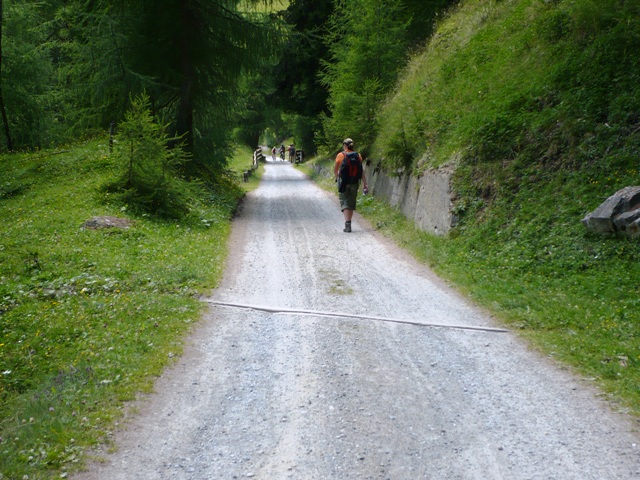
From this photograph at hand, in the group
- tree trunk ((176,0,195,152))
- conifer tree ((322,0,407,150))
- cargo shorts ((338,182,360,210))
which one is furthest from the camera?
conifer tree ((322,0,407,150))

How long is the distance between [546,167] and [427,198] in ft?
10.5

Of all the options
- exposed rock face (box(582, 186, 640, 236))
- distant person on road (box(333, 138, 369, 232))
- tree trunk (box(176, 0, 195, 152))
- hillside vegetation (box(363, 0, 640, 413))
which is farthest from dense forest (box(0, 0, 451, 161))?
exposed rock face (box(582, 186, 640, 236))

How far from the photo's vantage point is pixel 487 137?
450 inches

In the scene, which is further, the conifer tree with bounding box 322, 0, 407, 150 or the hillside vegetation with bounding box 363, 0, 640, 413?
the conifer tree with bounding box 322, 0, 407, 150

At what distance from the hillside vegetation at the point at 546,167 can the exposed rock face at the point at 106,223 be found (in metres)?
6.16

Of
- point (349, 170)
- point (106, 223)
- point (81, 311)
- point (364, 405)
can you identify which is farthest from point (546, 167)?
point (106, 223)

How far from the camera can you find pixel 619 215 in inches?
303

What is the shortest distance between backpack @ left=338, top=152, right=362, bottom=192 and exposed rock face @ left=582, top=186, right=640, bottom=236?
21.0 feet

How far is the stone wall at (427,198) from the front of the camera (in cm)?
1151

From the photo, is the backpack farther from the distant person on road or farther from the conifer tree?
the conifer tree

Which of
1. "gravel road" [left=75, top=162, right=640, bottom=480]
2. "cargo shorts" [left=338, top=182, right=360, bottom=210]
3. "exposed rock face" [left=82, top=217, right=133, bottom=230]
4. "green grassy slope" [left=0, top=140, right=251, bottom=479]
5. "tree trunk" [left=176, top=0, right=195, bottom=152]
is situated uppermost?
"tree trunk" [left=176, top=0, right=195, bottom=152]

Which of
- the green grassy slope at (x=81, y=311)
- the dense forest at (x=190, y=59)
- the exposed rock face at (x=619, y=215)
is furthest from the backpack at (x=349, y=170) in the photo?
the exposed rock face at (x=619, y=215)

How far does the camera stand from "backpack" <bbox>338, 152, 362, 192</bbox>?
13508 mm

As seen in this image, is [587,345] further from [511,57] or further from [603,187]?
[511,57]
